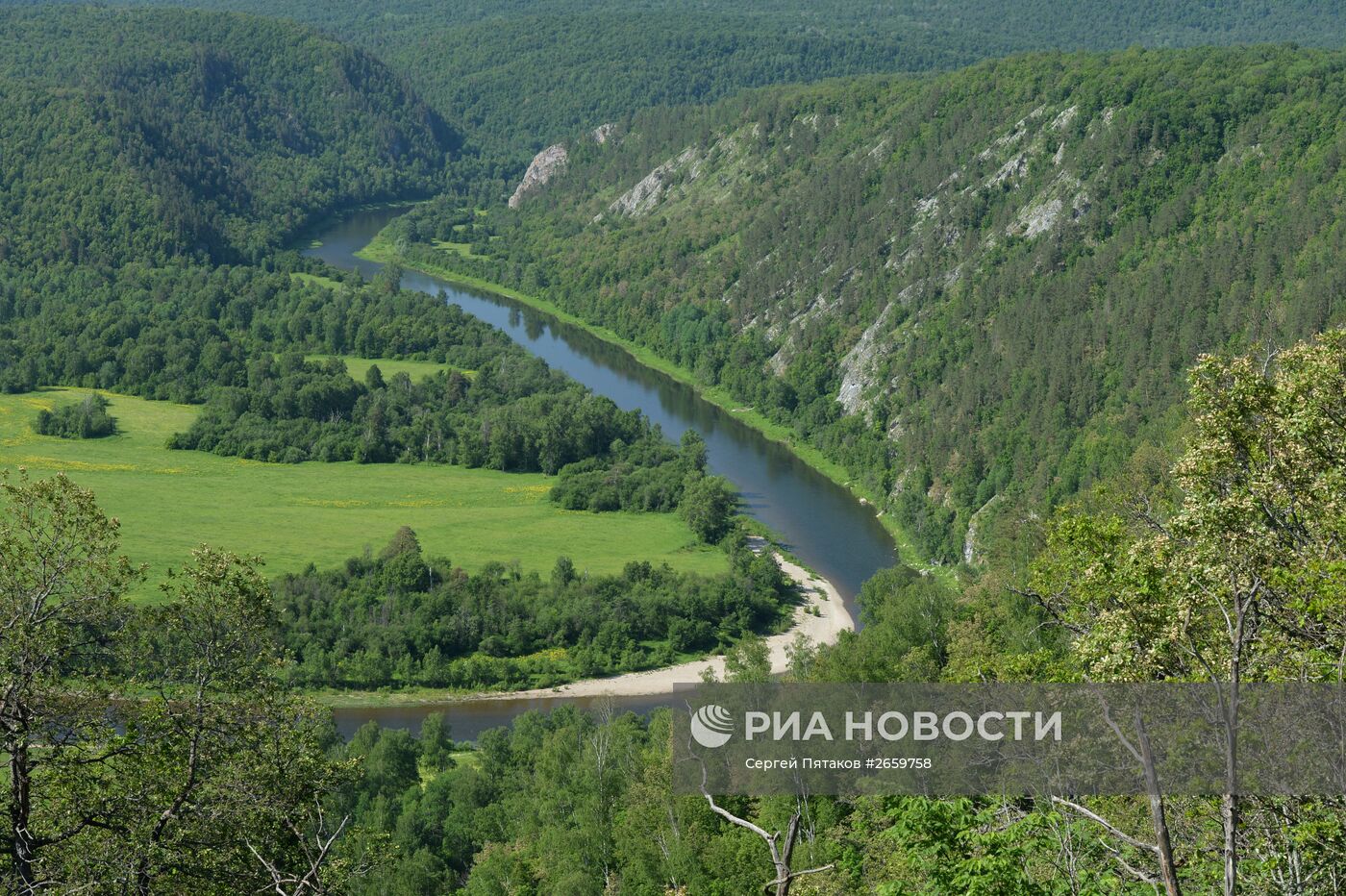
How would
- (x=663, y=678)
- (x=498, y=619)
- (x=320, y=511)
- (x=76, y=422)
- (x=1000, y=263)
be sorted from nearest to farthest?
(x=663, y=678), (x=498, y=619), (x=320, y=511), (x=76, y=422), (x=1000, y=263)

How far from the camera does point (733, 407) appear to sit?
132m

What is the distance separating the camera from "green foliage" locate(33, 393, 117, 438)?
11831 cm

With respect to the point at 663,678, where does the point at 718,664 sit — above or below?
above

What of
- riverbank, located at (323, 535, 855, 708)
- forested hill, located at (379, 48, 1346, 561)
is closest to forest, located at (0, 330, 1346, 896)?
riverbank, located at (323, 535, 855, 708)

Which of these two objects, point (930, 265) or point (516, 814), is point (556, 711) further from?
point (930, 265)

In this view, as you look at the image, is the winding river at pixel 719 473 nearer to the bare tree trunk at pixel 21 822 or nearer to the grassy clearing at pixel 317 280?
the grassy clearing at pixel 317 280

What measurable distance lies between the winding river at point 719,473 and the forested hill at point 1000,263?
364 cm

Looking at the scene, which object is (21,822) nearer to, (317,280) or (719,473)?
(719,473)

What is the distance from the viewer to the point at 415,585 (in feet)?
273

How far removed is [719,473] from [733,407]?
22.3 meters

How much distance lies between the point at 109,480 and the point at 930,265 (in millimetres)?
75680

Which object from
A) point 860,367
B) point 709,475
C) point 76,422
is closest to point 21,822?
point 709,475

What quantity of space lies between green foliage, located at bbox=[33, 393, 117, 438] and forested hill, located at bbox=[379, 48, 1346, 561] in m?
56.1

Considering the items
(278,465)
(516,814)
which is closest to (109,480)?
(278,465)
